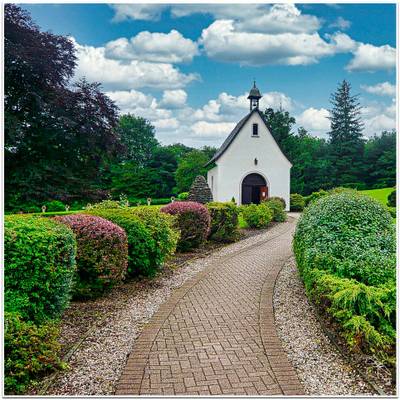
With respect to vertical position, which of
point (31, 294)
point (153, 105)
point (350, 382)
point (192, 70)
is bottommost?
point (350, 382)

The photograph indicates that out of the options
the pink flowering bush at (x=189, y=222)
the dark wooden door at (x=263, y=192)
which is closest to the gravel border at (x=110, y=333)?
the pink flowering bush at (x=189, y=222)

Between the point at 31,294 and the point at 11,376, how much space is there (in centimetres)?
106

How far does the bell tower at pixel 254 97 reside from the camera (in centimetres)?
3088

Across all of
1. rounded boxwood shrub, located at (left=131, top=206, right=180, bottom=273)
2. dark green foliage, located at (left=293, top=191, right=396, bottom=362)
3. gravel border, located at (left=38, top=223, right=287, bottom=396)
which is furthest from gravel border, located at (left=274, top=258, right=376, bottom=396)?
rounded boxwood shrub, located at (left=131, top=206, right=180, bottom=273)

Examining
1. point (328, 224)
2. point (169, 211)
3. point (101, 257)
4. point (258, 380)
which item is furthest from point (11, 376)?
point (169, 211)

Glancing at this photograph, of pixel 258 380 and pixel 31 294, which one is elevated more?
pixel 31 294

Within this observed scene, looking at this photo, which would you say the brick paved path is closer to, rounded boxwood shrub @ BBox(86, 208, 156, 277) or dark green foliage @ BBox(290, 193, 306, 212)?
rounded boxwood shrub @ BBox(86, 208, 156, 277)

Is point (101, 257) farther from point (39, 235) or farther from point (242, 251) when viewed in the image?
point (242, 251)

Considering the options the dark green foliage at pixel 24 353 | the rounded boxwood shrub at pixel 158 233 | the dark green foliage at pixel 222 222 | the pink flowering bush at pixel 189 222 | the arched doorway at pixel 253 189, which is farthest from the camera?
the arched doorway at pixel 253 189

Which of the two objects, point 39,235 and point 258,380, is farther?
point 39,235

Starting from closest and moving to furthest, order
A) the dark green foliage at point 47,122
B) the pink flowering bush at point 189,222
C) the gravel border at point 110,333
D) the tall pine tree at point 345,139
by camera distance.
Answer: the gravel border at point 110,333 → the pink flowering bush at point 189,222 → the dark green foliage at point 47,122 → the tall pine tree at point 345,139

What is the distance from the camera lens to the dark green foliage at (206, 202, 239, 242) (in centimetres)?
1494

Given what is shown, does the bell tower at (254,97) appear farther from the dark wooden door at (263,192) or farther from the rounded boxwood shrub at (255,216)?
the rounded boxwood shrub at (255,216)

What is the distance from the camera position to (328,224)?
7730 mm
